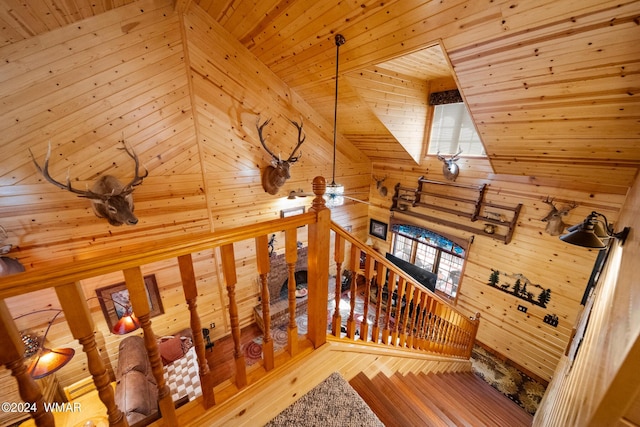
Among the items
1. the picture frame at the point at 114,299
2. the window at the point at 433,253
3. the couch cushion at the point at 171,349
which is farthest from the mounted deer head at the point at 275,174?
the window at the point at 433,253

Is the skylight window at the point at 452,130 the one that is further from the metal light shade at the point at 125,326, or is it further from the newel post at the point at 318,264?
the metal light shade at the point at 125,326

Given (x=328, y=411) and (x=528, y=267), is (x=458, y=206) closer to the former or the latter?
(x=528, y=267)

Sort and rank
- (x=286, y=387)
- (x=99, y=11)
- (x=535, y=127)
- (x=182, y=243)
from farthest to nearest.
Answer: (x=535, y=127) → (x=99, y=11) → (x=286, y=387) → (x=182, y=243)

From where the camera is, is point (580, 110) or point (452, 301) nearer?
point (580, 110)

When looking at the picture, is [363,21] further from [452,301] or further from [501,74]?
[452,301]

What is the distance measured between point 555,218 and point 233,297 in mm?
4594

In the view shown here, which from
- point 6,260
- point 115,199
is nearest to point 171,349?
point 6,260

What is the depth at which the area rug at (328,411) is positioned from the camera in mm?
1261

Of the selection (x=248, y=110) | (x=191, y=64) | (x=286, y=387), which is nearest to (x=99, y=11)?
(x=191, y=64)

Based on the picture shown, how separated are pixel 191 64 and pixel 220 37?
0.59m

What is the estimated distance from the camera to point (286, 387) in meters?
1.35

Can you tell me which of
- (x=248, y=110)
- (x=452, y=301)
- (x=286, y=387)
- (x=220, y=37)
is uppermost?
(x=220, y=37)

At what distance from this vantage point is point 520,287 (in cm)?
419

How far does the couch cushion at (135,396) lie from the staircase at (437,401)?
8.24 ft
